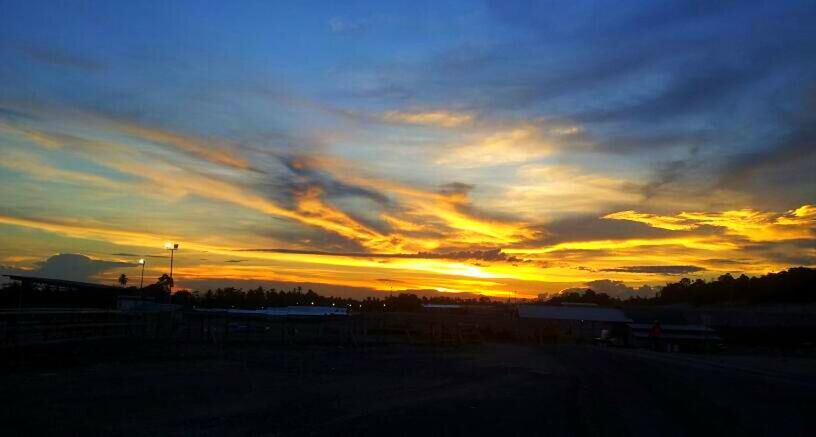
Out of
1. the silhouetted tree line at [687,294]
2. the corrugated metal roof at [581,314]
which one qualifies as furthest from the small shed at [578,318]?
the silhouetted tree line at [687,294]

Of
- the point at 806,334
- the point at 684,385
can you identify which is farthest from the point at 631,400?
the point at 806,334

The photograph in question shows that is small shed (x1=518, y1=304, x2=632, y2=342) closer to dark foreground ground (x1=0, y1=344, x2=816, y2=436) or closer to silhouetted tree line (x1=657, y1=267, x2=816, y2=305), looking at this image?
silhouetted tree line (x1=657, y1=267, x2=816, y2=305)

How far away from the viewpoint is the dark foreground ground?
12820mm

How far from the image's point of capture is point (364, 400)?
16.7 m

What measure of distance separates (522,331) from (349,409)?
225 feet

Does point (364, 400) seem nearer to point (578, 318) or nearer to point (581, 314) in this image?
point (578, 318)

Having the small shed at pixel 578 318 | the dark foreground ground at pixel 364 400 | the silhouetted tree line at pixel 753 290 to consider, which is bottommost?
the dark foreground ground at pixel 364 400

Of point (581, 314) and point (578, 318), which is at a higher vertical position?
point (581, 314)

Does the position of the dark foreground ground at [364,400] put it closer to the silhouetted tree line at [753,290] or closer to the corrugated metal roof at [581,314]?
the corrugated metal roof at [581,314]

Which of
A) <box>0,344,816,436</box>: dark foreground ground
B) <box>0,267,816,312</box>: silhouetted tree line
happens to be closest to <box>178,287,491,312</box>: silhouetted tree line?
<box>0,267,816,312</box>: silhouetted tree line

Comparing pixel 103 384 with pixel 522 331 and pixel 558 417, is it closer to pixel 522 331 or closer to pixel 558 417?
pixel 558 417

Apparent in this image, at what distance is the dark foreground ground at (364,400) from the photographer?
42.1 ft

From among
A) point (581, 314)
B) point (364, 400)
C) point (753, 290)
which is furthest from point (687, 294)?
point (364, 400)

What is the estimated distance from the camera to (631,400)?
19.2m
